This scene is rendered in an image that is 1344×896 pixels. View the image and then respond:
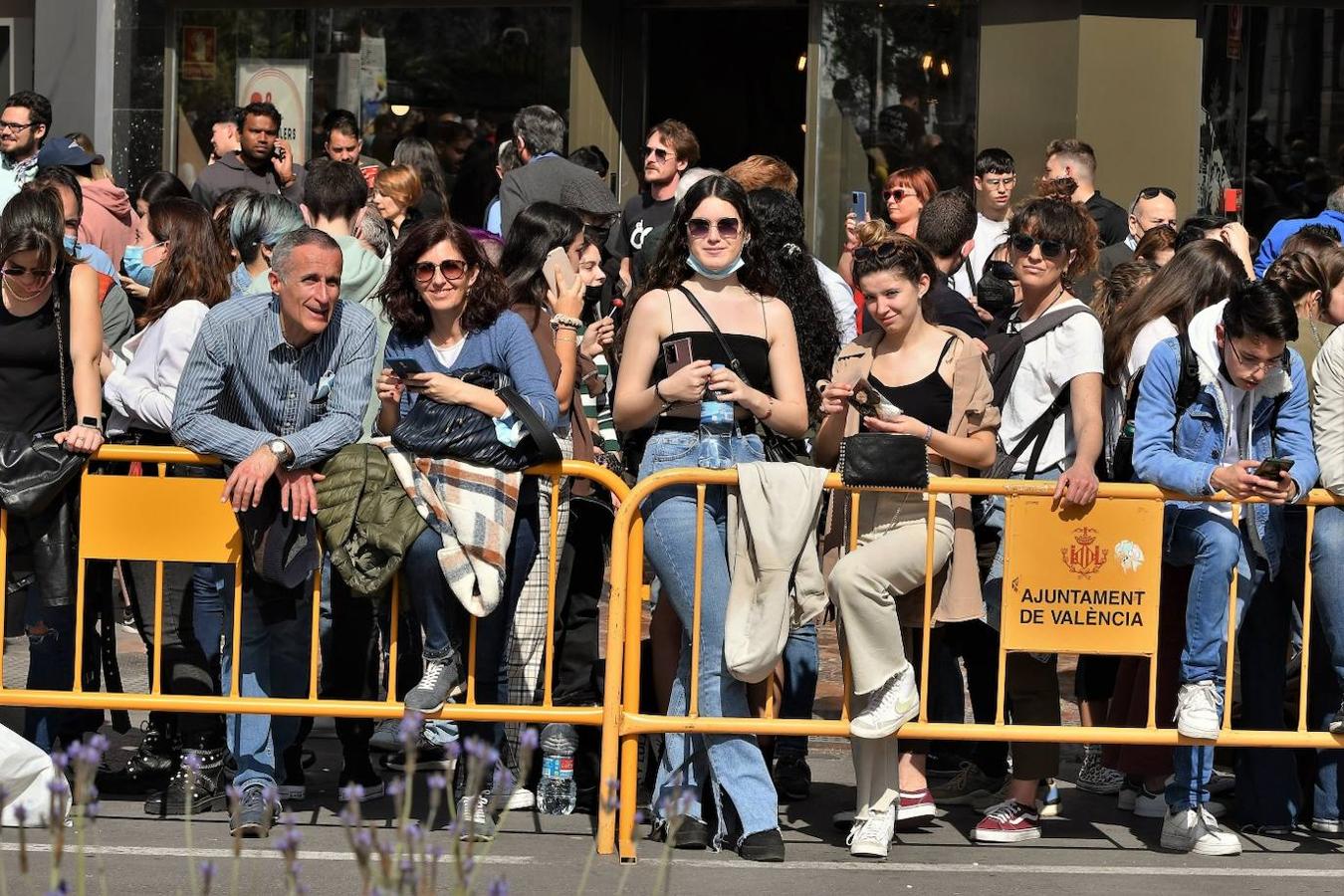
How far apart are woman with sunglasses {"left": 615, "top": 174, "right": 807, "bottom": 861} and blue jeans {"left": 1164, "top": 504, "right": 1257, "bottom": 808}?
4.47ft

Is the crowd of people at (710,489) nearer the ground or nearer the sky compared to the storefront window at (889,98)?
nearer the ground

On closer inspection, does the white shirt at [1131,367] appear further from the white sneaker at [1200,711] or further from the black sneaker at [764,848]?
the black sneaker at [764,848]

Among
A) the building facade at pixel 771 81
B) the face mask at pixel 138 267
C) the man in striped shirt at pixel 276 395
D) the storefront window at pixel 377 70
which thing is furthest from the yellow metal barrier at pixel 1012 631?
the storefront window at pixel 377 70

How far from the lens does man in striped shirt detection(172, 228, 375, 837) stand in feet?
21.6

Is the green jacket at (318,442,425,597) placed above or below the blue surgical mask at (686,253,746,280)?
below

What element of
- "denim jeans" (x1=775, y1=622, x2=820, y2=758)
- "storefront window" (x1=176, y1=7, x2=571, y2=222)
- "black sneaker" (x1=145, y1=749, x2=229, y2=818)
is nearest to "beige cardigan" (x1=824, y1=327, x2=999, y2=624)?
"denim jeans" (x1=775, y1=622, x2=820, y2=758)

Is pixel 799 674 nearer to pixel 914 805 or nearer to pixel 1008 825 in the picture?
pixel 914 805

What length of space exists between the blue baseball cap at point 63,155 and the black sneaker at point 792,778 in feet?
21.1

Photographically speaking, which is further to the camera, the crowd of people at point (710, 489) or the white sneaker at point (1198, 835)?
the white sneaker at point (1198, 835)

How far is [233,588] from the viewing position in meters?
6.70

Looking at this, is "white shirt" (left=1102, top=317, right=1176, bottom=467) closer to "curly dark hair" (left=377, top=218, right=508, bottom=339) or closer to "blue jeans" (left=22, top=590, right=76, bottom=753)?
"curly dark hair" (left=377, top=218, right=508, bottom=339)

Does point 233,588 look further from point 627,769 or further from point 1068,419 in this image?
point 1068,419

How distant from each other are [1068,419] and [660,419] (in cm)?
148

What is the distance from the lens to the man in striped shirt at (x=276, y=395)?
657cm
